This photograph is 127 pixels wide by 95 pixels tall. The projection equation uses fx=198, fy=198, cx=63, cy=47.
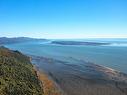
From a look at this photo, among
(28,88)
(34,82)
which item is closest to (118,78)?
(34,82)

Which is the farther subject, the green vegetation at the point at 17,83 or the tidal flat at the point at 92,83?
the tidal flat at the point at 92,83

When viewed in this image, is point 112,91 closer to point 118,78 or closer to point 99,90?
point 99,90

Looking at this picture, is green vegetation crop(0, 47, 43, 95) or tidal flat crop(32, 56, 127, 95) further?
tidal flat crop(32, 56, 127, 95)

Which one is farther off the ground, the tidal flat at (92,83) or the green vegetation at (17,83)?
the green vegetation at (17,83)

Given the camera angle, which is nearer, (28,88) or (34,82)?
(28,88)

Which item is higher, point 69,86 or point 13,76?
point 13,76

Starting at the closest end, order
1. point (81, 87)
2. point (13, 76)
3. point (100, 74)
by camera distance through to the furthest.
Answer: point (13, 76) → point (81, 87) → point (100, 74)

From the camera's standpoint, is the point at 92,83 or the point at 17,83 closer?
the point at 17,83

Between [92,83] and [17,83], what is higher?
[17,83]

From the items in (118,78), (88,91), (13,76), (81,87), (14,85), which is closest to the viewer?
(14,85)

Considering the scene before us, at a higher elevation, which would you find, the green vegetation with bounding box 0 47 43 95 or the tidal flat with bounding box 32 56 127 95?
the green vegetation with bounding box 0 47 43 95
